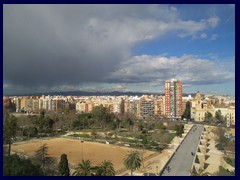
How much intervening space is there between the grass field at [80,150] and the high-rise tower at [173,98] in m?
9.34

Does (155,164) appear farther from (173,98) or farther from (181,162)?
(173,98)

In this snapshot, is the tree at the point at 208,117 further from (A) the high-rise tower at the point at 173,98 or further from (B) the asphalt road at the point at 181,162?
(B) the asphalt road at the point at 181,162

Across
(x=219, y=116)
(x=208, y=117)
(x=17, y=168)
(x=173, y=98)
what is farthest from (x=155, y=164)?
(x=173, y=98)

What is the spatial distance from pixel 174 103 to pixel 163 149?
9916 mm

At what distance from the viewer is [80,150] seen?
7.76m

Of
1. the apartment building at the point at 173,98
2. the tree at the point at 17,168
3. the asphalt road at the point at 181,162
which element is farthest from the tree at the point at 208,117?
the tree at the point at 17,168

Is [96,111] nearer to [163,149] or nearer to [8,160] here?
[163,149]

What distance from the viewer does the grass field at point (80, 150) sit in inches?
261

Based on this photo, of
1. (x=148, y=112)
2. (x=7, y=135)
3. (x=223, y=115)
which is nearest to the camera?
(x=7, y=135)

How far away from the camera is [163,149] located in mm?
7699

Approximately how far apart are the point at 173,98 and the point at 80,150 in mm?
10767

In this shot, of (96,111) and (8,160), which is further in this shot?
(96,111)

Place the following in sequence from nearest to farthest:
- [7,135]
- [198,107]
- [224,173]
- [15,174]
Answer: [15,174], [224,173], [7,135], [198,107]
